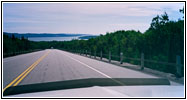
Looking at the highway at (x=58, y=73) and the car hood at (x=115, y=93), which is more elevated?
the car hood at (x=115, y=93)

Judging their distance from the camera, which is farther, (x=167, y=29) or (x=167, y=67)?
(x=167, y=29)

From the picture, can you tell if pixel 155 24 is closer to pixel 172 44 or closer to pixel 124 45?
pixel 172 44

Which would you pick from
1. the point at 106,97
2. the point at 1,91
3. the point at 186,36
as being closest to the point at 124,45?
the point at 186,36

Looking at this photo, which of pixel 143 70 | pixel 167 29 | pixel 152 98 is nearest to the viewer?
pixel 152 98

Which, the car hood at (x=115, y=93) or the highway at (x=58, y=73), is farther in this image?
the highway at (x=58, y=73)

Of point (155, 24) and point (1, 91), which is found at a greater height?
point (155, 24)

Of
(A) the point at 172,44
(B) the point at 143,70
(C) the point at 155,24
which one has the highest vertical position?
(C) the point at 155,24

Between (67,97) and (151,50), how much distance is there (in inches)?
675

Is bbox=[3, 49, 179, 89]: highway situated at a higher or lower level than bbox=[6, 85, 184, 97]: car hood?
lower

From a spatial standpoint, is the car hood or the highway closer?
the car hood

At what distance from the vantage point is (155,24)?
24.9m

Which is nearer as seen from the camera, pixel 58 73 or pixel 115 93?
pixel 115 93

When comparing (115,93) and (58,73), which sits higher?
(115,93)

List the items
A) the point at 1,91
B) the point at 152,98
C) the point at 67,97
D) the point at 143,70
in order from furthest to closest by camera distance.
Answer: the point at 143,70, the point at 1,91, the point at 67,97, the point at 152,98
